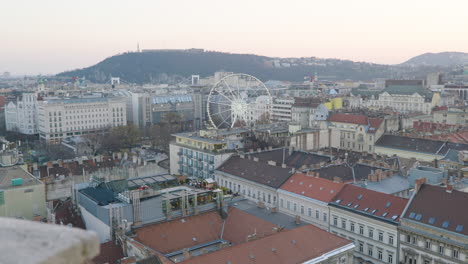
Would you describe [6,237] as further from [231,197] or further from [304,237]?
[231,197]

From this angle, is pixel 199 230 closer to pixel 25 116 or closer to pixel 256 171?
pixel 256 171

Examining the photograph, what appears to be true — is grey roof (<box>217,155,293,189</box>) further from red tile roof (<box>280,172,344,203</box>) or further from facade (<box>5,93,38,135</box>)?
facade (<box>5,93,38,135</box>)

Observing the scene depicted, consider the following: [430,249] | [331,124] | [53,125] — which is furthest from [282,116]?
[430,249]

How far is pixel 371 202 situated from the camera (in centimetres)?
3847

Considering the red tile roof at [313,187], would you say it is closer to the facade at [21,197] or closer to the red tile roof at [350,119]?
the facade at [21,197]

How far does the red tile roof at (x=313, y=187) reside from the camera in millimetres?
42312

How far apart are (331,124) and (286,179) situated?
138ft

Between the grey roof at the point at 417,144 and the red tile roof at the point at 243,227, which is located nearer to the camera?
the red tile roof at the point at 243,227

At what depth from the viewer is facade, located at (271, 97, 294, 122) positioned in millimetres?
133000

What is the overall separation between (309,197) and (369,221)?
7.44m

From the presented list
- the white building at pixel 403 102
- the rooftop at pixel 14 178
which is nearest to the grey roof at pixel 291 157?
the rooftop at pixel 14 178

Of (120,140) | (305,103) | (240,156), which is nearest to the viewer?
(240,156)

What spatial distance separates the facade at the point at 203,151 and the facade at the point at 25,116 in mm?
79746

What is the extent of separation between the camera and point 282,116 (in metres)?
136
